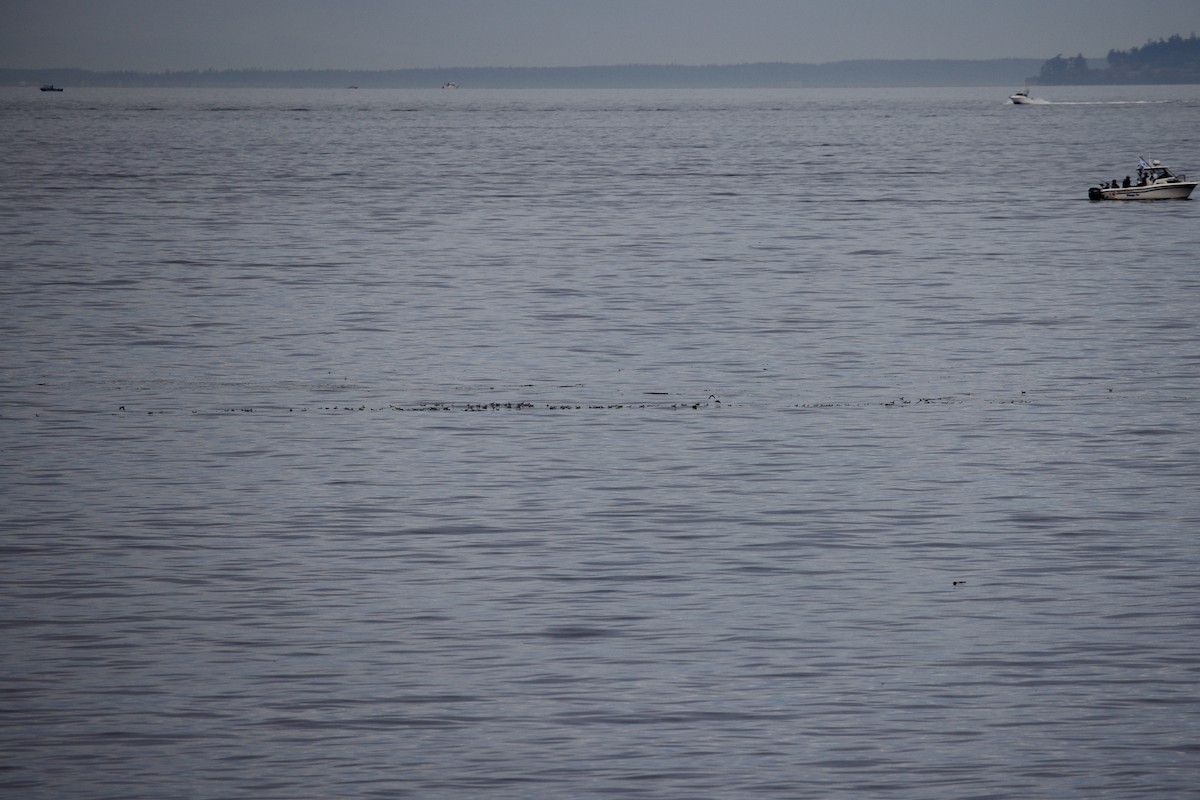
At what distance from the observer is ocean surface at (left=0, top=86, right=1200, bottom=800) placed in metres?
16.0

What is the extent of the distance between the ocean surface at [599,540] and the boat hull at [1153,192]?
1578 inches

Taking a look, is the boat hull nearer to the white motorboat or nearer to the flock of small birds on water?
the white motorboat

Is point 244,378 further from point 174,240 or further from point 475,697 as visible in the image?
point 174,240

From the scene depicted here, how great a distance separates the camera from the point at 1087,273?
62906 mm

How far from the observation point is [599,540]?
76.2ft

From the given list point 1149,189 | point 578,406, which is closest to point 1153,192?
point 1149,189

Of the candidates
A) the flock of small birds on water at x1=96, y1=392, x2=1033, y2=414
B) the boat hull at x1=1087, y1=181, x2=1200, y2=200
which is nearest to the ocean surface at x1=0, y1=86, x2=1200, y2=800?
the flock of small birds on water at x1=96, y1=392, x2=1033, y2=414

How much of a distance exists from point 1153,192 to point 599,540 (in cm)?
8044

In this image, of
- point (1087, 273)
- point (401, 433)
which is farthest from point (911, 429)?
point (1087, 273)

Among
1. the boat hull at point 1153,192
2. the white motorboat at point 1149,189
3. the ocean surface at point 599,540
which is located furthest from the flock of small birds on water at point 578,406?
the boat hull at point 1153,192

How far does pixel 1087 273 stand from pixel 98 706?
5124 cm

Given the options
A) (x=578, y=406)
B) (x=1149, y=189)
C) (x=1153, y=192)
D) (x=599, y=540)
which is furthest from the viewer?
(x=1153, y=192)

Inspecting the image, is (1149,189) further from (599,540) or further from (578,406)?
(599,540)

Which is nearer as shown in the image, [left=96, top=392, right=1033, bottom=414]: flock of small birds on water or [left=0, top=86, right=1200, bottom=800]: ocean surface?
[left=0, top=86, right=1200, bottom=800]: ocean surface
